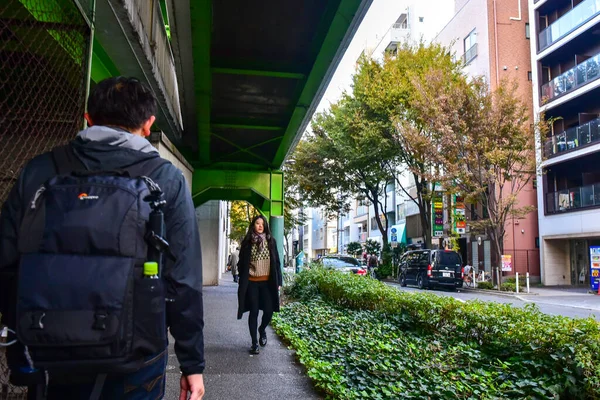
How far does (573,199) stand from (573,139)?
3004 mm

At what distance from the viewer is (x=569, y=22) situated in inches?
1043

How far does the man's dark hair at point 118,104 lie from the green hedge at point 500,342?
3508mm

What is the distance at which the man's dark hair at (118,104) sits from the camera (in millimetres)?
1911

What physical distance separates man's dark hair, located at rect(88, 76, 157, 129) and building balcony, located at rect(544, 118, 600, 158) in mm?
26378

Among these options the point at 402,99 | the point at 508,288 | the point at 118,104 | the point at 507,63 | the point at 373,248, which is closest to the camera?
the point at 118,104

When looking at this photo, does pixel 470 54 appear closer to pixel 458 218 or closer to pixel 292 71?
pixel 458 218

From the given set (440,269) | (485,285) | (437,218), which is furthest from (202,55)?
(437,218)

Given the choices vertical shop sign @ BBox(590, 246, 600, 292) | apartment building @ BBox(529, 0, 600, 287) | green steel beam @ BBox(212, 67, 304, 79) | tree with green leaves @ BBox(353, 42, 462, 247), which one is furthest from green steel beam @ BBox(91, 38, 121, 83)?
apartment building @ BBox(529, 0, 600, 287)

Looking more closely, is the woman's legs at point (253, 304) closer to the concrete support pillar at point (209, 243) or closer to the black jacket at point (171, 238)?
the black jacket at point (171, 238)

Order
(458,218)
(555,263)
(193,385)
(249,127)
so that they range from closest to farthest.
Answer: (193,385) → (249,127) → (555,263) → (458,218)

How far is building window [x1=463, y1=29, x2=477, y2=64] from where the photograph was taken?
33.6 metres

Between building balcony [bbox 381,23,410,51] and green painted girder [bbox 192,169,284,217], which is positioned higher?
building balcony [bbox 381,23,410,51]

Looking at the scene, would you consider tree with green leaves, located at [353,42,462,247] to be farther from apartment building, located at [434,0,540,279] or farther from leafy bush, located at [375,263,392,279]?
leafy bush, located at [375,263,392,279]

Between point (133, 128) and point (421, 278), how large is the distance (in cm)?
2342
